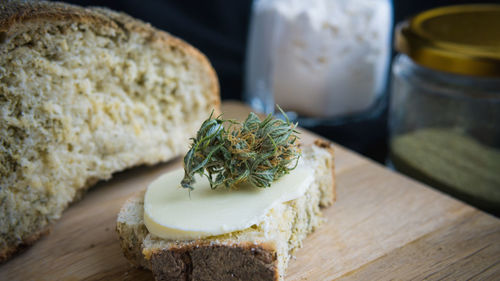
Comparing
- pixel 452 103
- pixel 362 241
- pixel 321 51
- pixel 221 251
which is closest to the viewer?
pixel 221 251

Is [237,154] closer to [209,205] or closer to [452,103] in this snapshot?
[209,205]

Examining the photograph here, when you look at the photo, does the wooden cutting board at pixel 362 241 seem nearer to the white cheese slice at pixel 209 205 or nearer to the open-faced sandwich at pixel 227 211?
the open-faced sandwich at pixel 227 211

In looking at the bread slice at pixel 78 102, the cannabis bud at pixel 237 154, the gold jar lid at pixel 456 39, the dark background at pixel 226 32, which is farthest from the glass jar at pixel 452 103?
the bread slice at pixel 78 102

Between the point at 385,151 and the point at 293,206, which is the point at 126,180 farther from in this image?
the point at 385,151

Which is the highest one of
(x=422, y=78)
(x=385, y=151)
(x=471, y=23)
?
(x=471, y=23)

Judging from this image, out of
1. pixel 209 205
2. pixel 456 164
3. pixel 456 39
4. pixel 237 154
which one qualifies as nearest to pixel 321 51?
pixel 456 39

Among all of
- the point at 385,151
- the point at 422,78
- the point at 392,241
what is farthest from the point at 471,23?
the point at 392,241
